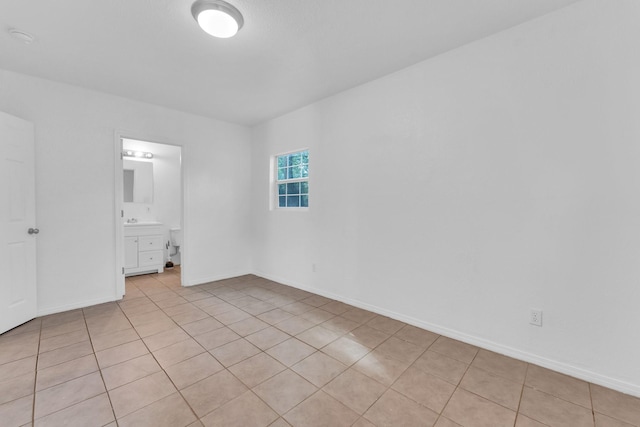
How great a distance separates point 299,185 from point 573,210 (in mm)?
3092

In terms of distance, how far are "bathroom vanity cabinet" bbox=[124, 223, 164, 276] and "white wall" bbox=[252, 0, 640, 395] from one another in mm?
3643

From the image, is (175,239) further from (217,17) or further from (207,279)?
(217,17)

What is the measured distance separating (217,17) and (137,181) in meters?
4.48

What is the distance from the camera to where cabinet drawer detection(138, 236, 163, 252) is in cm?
471

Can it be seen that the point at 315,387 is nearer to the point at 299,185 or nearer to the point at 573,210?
the point at 573,210

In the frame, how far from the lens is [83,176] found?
321cm

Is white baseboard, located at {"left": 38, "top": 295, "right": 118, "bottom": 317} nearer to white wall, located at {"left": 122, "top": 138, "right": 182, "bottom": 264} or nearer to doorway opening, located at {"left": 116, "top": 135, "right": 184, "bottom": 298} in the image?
doorway opening, located at {"left": 116, "top": 135, "right": 184, "bottom": 298}

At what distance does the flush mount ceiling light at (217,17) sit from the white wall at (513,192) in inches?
63.6

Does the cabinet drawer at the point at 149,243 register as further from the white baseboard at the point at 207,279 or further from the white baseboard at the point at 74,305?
the white baseboard at the point at 74,305

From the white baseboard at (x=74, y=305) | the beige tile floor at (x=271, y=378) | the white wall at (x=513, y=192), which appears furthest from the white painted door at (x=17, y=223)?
the white wall at (x=513, y=192)

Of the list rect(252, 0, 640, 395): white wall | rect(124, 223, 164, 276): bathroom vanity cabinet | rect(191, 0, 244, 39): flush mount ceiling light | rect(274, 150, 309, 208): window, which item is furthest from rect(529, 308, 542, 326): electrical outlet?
rect(124, 223, 164, 276): bathroom vanity cabinet

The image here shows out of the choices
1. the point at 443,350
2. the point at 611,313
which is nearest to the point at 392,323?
the point at 443,350

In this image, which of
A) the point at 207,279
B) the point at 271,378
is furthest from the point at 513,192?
the point at 207,279

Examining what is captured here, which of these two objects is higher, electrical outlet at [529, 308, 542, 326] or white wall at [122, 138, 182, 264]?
white wall at [122, 138, 182, 264]
